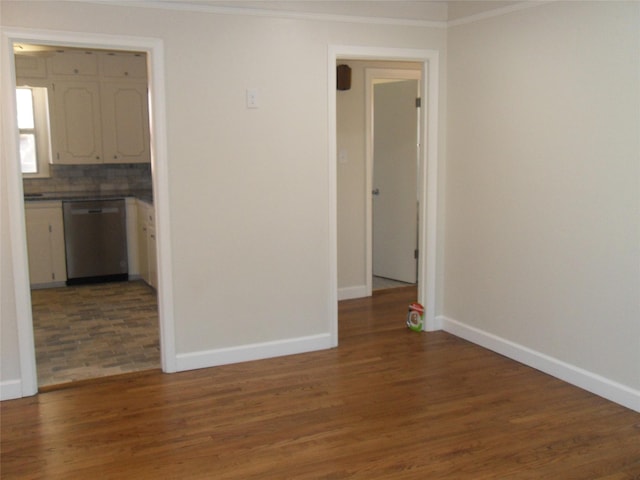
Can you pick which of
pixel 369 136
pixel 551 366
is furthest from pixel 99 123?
pixel 551 366

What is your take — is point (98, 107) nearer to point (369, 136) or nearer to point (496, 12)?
point (369, 136)

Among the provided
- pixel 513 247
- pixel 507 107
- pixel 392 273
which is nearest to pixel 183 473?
pixel 513 247

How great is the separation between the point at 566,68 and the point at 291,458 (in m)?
2.54

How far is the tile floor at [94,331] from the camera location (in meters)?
3.91

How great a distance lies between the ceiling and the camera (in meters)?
3.70

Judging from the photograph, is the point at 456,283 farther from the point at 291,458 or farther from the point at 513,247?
the point at 291,458

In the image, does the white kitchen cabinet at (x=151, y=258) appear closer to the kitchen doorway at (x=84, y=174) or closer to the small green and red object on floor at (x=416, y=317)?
the kitchen doorway at (x=84, y=174)

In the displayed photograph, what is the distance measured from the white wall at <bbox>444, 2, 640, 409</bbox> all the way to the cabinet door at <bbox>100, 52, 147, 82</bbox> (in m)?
3.50

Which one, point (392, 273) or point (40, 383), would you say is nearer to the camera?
point (40, 383)

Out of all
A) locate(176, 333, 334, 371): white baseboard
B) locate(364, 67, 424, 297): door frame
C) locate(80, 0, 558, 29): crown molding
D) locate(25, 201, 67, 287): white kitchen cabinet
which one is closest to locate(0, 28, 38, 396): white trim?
locate(80, 0, 558, 29): crown molding

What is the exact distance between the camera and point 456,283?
447 centimetres

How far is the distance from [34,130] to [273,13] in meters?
3.85

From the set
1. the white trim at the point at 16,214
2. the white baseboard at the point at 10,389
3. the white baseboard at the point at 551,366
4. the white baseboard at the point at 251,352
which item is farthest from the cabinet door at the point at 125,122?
the white baseboard at the point at 551,366

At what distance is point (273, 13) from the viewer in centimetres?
380
